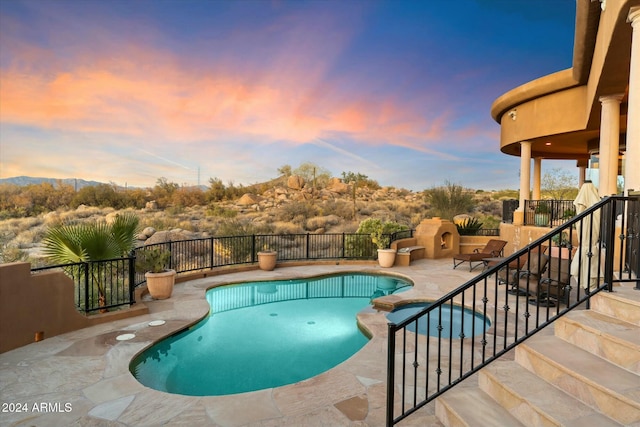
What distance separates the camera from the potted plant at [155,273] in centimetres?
761

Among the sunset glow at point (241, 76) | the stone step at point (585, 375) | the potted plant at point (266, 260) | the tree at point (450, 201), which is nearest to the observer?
the stone step at point (585, 375)

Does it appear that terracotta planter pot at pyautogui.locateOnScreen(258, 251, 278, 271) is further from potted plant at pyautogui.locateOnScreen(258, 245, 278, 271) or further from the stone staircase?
the stone staircase

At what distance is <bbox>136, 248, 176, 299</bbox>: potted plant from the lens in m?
7.61

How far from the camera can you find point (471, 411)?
109 inches

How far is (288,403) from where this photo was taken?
359 cm

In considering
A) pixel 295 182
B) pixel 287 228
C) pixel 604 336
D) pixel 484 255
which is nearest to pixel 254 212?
pixel 295 182

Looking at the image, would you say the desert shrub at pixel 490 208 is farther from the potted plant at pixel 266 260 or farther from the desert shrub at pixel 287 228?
the potted plant at pixel 266 260

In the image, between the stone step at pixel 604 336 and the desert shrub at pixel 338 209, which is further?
the desert shrub at pixel 338 209

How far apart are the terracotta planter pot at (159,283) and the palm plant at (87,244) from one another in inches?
36.7

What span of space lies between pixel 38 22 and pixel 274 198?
71.9 feet

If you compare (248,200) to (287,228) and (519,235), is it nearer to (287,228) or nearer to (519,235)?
(287,228)

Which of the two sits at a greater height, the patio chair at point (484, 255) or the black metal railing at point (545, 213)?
the black metal railing at point (545, 213)

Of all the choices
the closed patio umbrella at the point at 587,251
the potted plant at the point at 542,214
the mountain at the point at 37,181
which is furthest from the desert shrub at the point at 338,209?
the closed patio umbrella at the point at 587,251

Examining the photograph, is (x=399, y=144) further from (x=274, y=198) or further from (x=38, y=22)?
(x=38, y=22)
